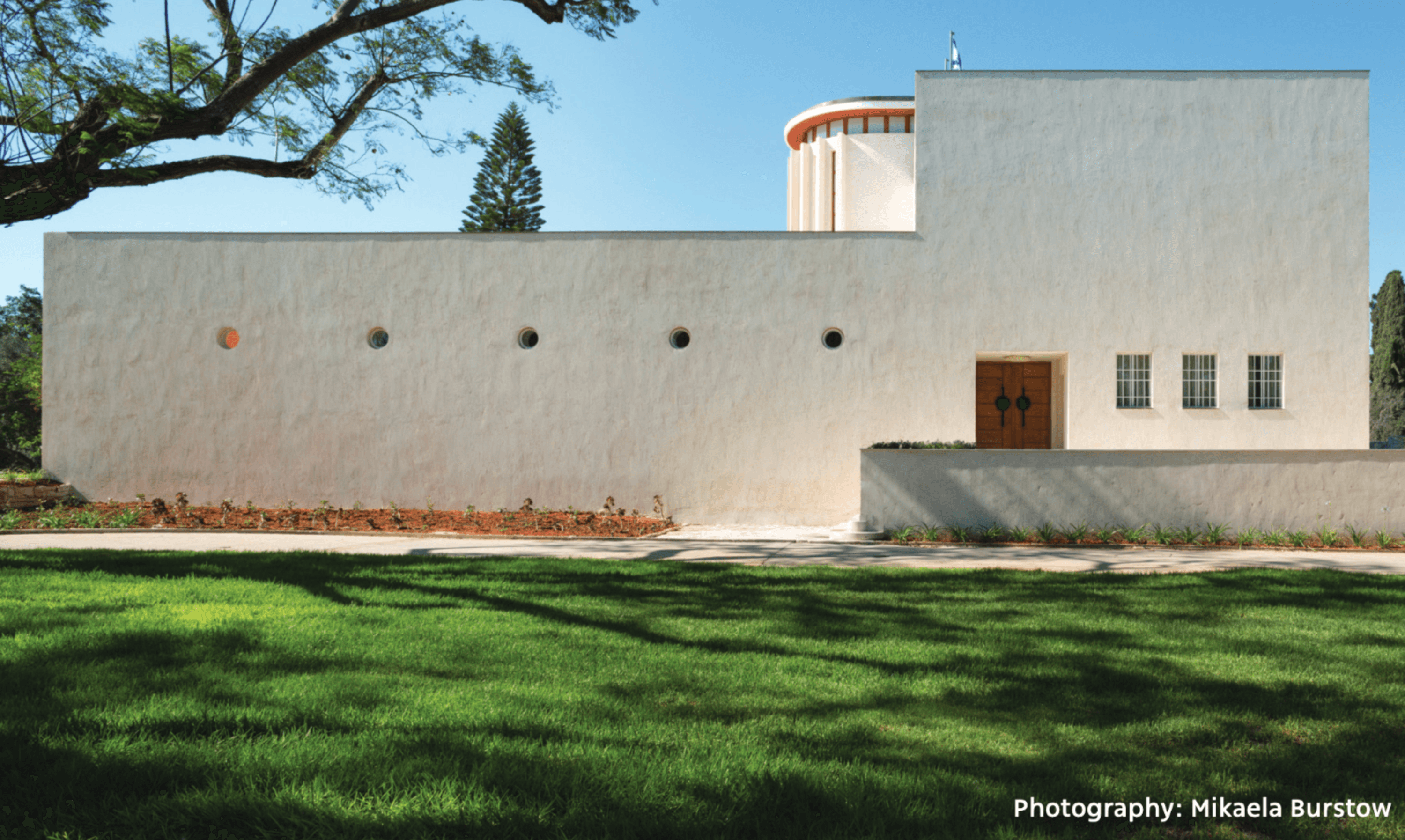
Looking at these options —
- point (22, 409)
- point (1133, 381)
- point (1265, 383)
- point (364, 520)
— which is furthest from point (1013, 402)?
point (22, 409)

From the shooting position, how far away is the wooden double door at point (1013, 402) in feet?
42.7

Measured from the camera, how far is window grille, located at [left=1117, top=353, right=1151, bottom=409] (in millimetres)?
12172

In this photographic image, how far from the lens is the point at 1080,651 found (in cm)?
466

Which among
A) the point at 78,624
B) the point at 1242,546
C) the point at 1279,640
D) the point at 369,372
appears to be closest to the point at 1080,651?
the point at 1279,640

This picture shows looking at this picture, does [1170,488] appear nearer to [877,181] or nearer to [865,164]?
[877,181]

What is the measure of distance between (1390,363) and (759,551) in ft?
127

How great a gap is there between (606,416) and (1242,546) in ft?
28.7

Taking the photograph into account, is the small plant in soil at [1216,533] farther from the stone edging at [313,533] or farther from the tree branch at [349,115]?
the tree branch at [349,115]

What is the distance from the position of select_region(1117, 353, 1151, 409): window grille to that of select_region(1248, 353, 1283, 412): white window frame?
1.49 meters

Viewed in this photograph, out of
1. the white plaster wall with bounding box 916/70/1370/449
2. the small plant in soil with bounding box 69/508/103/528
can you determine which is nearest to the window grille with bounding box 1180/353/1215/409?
the white plaster wall with bounding box 916/70/1370/449

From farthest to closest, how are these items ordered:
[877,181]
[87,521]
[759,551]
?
[877,181] → [87,521] → [759,551]

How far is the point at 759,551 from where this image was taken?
9.01 meters

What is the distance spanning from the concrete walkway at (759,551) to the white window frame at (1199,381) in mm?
3146

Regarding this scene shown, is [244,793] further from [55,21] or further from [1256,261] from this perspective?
[1256,261]
